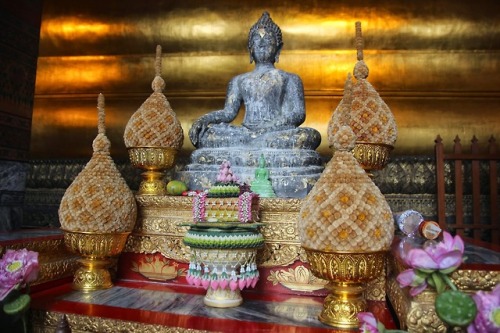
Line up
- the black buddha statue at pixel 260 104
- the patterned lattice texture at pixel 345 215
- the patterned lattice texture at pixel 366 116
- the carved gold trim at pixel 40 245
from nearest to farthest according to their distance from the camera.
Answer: the patterned lattice texture at pixel 345 215
the carved gold trim at pixel 40 245
the patterned lattice texture at pixel 366 116
the black buddha statue at pixel 260 104

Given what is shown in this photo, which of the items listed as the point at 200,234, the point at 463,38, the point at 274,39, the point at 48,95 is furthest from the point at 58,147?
the point at 463,38

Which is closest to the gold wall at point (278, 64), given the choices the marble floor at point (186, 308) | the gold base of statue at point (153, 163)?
the gold base of statue at point (153, 163)

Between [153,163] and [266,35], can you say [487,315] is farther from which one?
[266,35]

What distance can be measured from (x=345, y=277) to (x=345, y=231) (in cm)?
14

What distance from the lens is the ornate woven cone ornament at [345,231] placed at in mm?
1133

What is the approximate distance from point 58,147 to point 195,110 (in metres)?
1.16

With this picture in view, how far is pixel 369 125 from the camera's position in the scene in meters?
1.55

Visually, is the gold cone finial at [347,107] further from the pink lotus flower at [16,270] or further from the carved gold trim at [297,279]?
the pink lotus flower at [16,270]

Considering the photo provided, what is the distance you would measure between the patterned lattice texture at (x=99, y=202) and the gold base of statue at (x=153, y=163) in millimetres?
195

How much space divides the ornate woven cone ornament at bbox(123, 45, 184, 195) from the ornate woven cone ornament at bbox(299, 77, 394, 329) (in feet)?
2.67

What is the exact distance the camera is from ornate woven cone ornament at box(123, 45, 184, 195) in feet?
5.95

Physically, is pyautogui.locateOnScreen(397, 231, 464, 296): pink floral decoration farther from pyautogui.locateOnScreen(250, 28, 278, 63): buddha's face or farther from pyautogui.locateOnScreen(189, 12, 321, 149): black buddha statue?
pyautogui.locateOnScreen(250, 28, 278, 63): buddha's face

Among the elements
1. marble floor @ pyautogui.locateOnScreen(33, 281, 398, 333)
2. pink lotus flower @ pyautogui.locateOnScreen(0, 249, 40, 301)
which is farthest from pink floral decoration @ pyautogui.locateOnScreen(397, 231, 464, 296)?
pink lotus flower @ pyautogui.locateOnScreen(0, 249, 40, 301)

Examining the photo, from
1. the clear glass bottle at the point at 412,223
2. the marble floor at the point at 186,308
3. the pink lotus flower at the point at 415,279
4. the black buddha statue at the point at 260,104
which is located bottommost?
the marble floor at the point at 186,308
